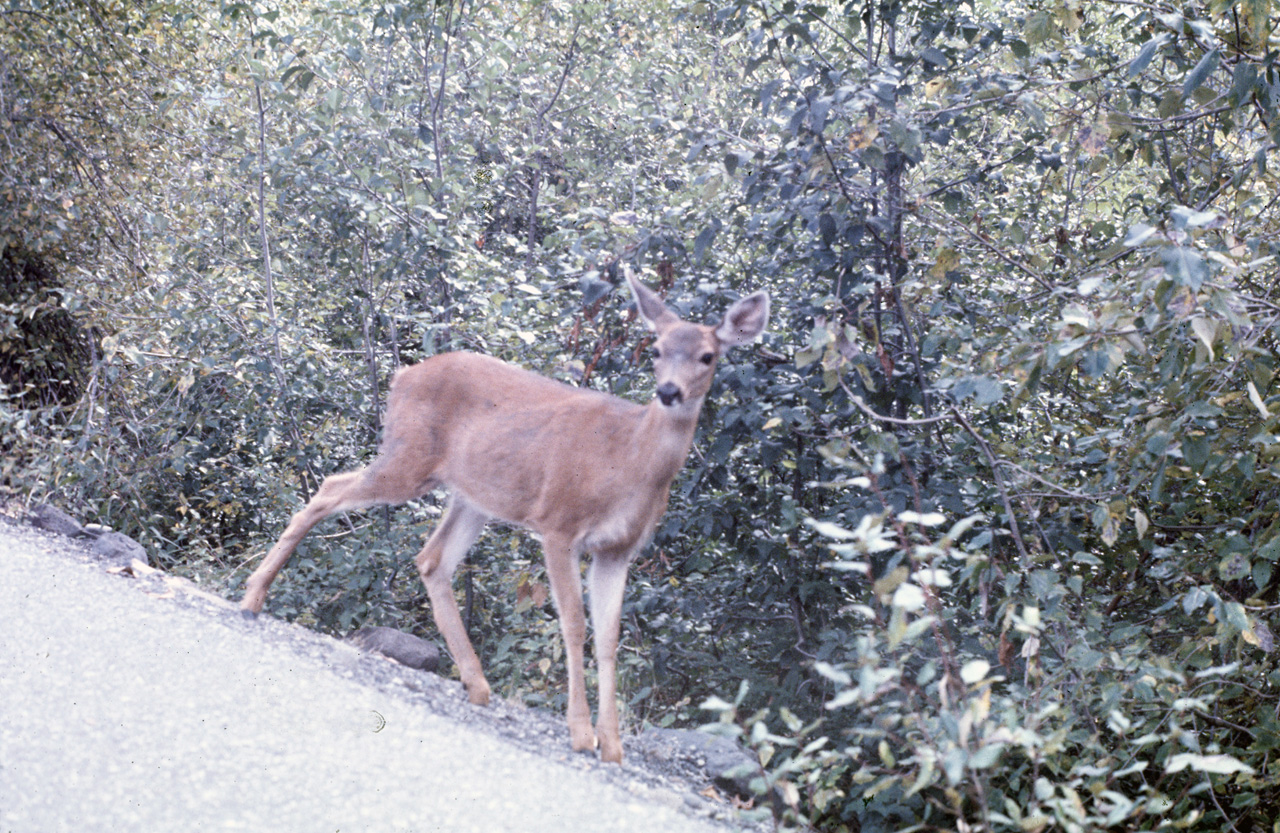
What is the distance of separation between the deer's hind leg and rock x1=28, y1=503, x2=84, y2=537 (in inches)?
81.6

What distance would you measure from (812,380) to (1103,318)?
2.01 meters

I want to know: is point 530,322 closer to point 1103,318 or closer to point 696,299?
point 696,299

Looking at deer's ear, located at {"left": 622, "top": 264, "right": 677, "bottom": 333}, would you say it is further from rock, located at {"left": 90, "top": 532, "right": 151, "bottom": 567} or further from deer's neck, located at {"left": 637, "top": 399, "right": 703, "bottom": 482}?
rock, located at {"left": 90, "top": 532, "right": 151, "bottom": 567}

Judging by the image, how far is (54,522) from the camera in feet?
25.0

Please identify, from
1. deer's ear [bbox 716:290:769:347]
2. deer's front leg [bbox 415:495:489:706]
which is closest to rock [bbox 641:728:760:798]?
deer's front leg [bbox 415:495:489:706]

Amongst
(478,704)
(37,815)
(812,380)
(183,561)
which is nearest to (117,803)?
(37,815)

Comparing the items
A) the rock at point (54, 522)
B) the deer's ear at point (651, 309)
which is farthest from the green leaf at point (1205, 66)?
the rock at point (54, 522)

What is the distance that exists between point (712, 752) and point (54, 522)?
173 inches

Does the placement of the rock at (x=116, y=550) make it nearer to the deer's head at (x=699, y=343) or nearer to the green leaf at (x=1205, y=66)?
the deer's head at (x=699, y=343)

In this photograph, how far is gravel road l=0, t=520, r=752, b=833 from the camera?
344cm

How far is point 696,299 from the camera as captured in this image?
6.14 m

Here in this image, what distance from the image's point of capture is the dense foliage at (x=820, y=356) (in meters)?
4.85

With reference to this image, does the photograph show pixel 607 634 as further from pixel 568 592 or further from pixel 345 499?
pixel 345 499

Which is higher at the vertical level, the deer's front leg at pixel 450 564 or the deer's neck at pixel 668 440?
the deer's neck at pixel 668 440
